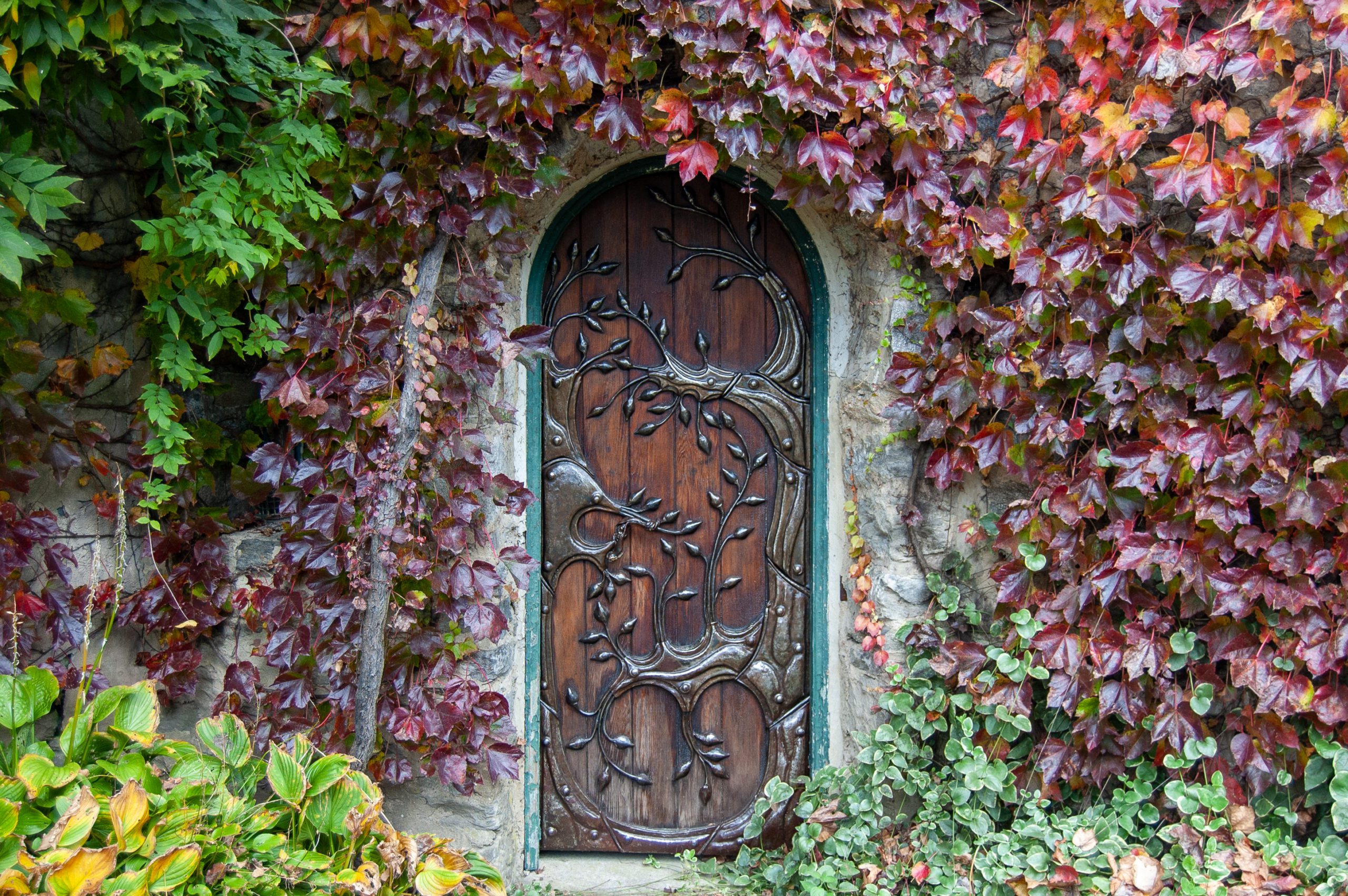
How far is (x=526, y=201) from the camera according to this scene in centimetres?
238

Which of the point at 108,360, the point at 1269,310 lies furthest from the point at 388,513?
the point at 1269,310

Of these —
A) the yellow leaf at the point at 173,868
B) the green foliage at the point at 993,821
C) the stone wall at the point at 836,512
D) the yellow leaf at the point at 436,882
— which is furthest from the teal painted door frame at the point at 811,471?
the yellow leaf at the point at 173,868

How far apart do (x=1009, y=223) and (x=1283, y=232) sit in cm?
58

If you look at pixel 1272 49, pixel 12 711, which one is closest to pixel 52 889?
pixel 12 711

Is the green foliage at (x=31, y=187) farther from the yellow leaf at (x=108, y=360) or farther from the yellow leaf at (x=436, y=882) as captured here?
the yellow leaf at (x=436, y=882)

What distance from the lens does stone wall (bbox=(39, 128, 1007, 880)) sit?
93.4 inches

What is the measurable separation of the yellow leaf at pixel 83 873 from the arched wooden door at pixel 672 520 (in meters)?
1.22

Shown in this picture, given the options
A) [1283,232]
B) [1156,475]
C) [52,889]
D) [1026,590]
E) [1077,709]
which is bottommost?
[52,889]

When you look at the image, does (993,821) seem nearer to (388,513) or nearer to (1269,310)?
(1269,310)

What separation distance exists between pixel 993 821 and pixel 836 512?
35.5 inches

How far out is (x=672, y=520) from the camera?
2566mm

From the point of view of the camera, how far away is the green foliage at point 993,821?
1993 millimetres

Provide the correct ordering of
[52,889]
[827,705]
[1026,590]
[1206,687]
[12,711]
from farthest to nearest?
[827,705] < [1026,590] < [1206,687] < [12,711] < [52,889]

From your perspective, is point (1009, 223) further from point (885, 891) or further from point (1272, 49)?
point (885, 891)
